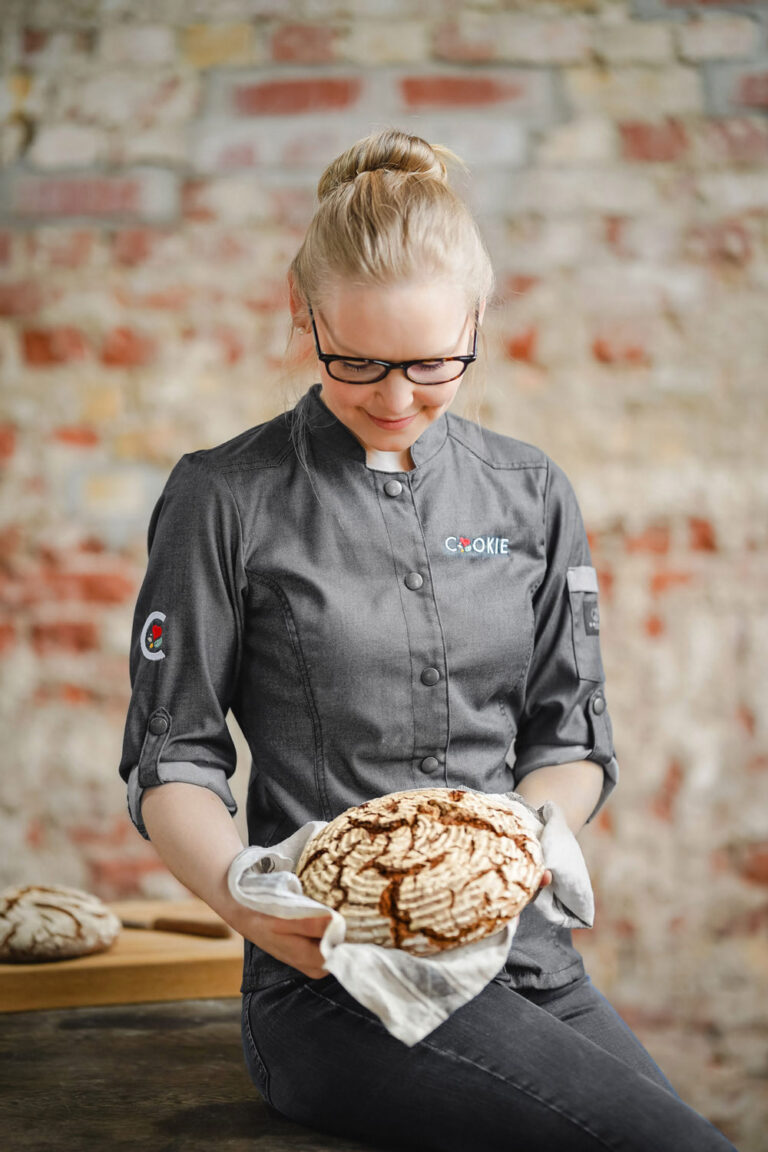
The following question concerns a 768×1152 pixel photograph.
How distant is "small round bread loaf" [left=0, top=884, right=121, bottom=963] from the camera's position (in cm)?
173

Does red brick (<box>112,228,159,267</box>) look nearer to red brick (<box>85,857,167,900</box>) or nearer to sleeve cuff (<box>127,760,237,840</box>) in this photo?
red brick (<box>85,857,167,900</box>)

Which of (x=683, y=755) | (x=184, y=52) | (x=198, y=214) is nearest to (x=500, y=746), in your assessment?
(x=683, y=755)

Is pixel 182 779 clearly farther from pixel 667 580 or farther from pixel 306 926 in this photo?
pixel 667 580

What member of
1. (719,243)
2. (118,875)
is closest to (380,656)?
(118,875)

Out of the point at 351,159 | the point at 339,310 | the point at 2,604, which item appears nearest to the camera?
the point at 339,310

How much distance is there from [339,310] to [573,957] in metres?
0.85

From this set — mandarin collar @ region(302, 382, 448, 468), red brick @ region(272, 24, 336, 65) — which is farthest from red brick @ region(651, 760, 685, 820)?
red brick @ region(272, 24, 336, 65)

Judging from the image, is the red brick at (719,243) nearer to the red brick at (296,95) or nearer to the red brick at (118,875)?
the red brick at (296,95)

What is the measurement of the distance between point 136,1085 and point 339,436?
2.91ft

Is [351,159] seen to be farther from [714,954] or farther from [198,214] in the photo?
[714,954]

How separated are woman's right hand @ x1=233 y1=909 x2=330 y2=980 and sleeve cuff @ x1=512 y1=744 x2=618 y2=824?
1.55 feet

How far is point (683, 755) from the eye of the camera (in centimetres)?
241

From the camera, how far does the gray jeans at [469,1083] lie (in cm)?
108

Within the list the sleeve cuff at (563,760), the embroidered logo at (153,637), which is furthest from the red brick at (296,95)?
the sleeve cuff at (563,760)
